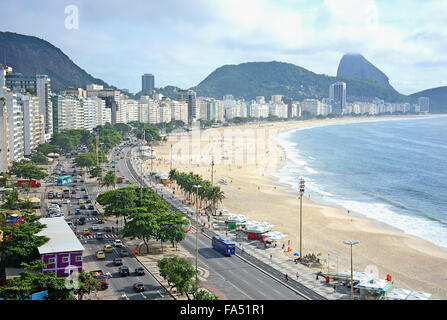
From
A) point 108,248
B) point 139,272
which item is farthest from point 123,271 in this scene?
point 108,248

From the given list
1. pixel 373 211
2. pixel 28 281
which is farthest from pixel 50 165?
pixel 28 281

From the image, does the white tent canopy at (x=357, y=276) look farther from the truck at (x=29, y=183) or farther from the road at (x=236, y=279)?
the truck at (x=29, y=183)

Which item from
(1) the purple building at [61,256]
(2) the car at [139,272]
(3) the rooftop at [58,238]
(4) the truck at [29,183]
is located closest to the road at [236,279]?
(2) the car at [139,272]

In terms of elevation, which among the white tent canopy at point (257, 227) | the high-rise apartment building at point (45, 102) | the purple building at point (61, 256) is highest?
the high-rise apartment building at point (45, 102)

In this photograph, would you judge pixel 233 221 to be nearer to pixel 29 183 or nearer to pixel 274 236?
pixel 274 236

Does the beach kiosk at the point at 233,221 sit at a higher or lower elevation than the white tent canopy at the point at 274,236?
higher

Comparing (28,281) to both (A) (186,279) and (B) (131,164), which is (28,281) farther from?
(B) (131,164)
